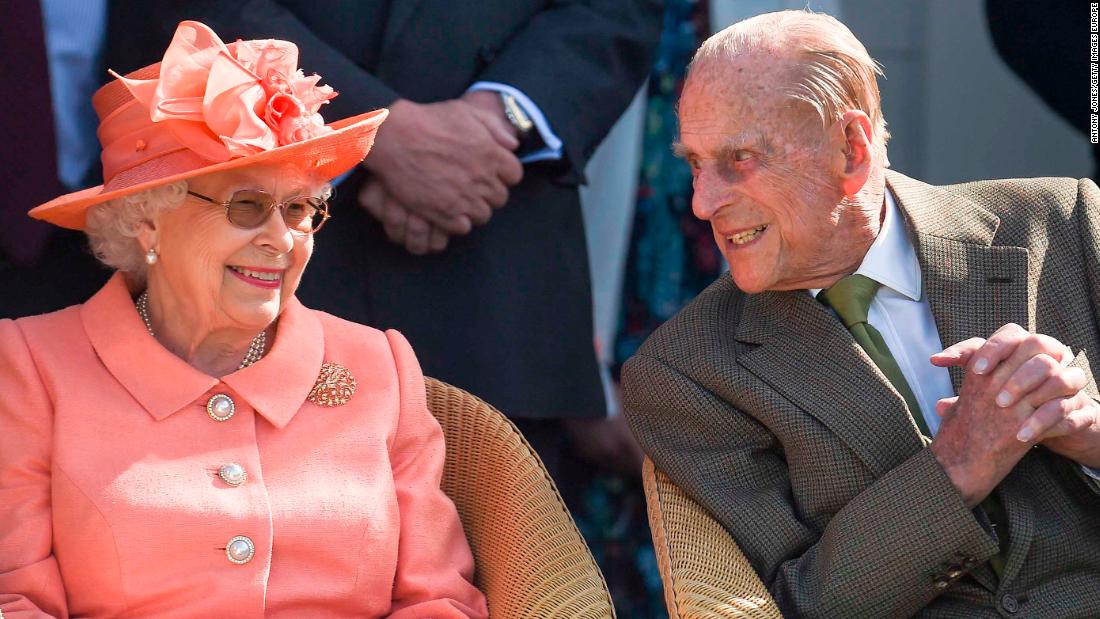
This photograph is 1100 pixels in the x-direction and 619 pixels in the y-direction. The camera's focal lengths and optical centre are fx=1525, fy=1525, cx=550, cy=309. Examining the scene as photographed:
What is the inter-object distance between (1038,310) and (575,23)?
160cm

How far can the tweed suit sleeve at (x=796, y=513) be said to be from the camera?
314 centimetres

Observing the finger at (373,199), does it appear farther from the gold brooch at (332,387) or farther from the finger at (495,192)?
the gold brooch at (332,387)

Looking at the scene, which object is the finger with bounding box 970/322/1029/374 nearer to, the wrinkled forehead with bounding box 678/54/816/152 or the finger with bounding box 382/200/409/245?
the wrinkled forehead with bounding box 678/54/816/152

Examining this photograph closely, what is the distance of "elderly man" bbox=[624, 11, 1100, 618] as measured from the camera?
3.15 metres

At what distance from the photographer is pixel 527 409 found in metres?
4.28

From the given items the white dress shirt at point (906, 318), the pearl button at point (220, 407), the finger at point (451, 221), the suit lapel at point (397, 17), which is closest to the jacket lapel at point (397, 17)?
the suit lapel at point (397, 17)

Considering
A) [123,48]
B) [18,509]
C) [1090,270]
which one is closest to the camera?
[18,509]

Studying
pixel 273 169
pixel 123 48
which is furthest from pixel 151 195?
pixel 123 48

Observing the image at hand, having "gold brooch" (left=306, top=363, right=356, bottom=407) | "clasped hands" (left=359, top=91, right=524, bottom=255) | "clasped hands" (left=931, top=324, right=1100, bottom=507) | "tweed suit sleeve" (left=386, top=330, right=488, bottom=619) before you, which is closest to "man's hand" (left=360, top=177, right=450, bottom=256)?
"clasped hands" (left=359, top=91, right=524, bottom=255)

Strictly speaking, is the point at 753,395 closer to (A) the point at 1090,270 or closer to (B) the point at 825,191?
(B) the point at 825,191

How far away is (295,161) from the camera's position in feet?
10.6

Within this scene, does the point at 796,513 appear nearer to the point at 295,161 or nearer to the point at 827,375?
the point at 827,375

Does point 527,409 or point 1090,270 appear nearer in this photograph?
point 1090,270

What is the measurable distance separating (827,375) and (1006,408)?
43cm
